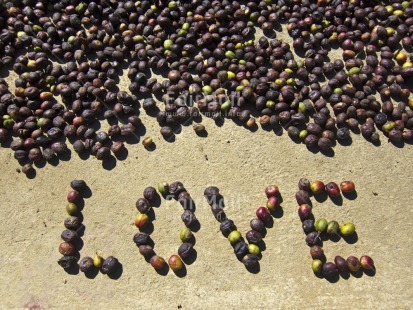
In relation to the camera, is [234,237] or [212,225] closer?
[234,237]

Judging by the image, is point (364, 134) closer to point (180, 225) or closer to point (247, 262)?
point (247, 262)

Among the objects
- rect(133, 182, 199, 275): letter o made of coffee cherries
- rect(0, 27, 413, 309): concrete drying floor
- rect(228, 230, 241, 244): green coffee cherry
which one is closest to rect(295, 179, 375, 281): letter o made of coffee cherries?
rect(0, 27, 413, 309): concrete drying floor

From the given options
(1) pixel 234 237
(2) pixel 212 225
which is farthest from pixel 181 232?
(1) pixel 234 237

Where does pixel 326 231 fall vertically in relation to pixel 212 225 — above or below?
above

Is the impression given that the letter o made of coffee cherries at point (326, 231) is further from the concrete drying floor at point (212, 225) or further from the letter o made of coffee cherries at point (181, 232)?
the letter o made of coffee cherries at point (181, 232)

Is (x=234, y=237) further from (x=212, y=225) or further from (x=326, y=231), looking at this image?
(x=326, y=231)

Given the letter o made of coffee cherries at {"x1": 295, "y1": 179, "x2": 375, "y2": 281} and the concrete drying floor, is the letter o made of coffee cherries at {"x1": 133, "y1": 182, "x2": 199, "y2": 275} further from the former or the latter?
the letter o made of coffee cherries at {"x1": 295, "y1": 179, "x2": 375, "y2": 281}
